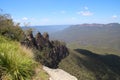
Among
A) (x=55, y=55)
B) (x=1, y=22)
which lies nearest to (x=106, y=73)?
(x=55, y=55)

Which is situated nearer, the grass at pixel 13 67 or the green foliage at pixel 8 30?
the grass at pixel 13 67

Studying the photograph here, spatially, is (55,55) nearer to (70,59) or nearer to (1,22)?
(70,59)

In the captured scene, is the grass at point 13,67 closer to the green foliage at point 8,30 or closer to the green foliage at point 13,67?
the green foliage at point 13,67

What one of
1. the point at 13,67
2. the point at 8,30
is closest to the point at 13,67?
the point at 13,67

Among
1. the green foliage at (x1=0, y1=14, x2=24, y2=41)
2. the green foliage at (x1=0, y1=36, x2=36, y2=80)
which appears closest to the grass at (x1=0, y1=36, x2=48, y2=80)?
the green foliage at (x1=0, y1=36, x2=36, y2=80)

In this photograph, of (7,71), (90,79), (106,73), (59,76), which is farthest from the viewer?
(106,73)

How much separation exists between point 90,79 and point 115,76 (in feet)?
147

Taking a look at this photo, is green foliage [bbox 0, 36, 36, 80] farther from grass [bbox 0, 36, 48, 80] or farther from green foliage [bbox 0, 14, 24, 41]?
green foliage [bbox 0, 14, 24, 41]

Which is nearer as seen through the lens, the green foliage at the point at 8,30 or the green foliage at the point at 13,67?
the green foliage at the point at 13,67

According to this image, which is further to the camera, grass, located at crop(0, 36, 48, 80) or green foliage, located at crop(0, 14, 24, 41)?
green foliage, located at crop(0, 14, 24, 41)

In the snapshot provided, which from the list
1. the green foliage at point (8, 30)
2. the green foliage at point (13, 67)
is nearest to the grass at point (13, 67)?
the green foliage at point (13, 67)

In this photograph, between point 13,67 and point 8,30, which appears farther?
point 8,30

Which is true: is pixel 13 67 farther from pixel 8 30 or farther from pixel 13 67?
pixel 8 30

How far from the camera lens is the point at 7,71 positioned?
24.4 feet
